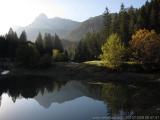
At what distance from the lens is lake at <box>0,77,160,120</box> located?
153ft

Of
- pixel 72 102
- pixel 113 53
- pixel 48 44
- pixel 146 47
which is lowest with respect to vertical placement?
pixel 72 102

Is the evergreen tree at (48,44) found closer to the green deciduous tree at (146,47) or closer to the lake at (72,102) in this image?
the green deciduous tree at (146,47)

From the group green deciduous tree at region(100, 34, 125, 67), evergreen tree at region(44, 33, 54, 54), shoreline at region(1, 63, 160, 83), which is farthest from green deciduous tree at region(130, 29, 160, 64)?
evergreen tree at region(44, 33, 54, 54)

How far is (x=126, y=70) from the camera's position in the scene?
104 m

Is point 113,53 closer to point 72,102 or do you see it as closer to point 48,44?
point 72,102

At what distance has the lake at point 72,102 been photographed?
1841 inches

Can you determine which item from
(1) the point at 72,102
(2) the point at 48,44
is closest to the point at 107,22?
(2) the point at 48,44

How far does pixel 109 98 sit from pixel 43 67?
64.2 m

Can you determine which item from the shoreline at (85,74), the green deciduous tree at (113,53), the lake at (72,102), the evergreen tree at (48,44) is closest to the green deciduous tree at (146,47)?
the green deciduous tree at (113,53)

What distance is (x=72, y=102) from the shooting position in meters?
61.7

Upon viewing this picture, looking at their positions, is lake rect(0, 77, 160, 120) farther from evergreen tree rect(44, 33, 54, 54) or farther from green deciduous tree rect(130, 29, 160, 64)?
evergreen tree rect(44, 33, 54, 54)

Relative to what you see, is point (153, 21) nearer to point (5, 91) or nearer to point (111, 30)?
point (111, 30)

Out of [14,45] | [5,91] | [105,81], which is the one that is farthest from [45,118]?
[14,45]

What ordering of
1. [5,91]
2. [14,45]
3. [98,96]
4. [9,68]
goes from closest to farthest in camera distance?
[98,96] < [5,91] < [9,68] < [14,45]
